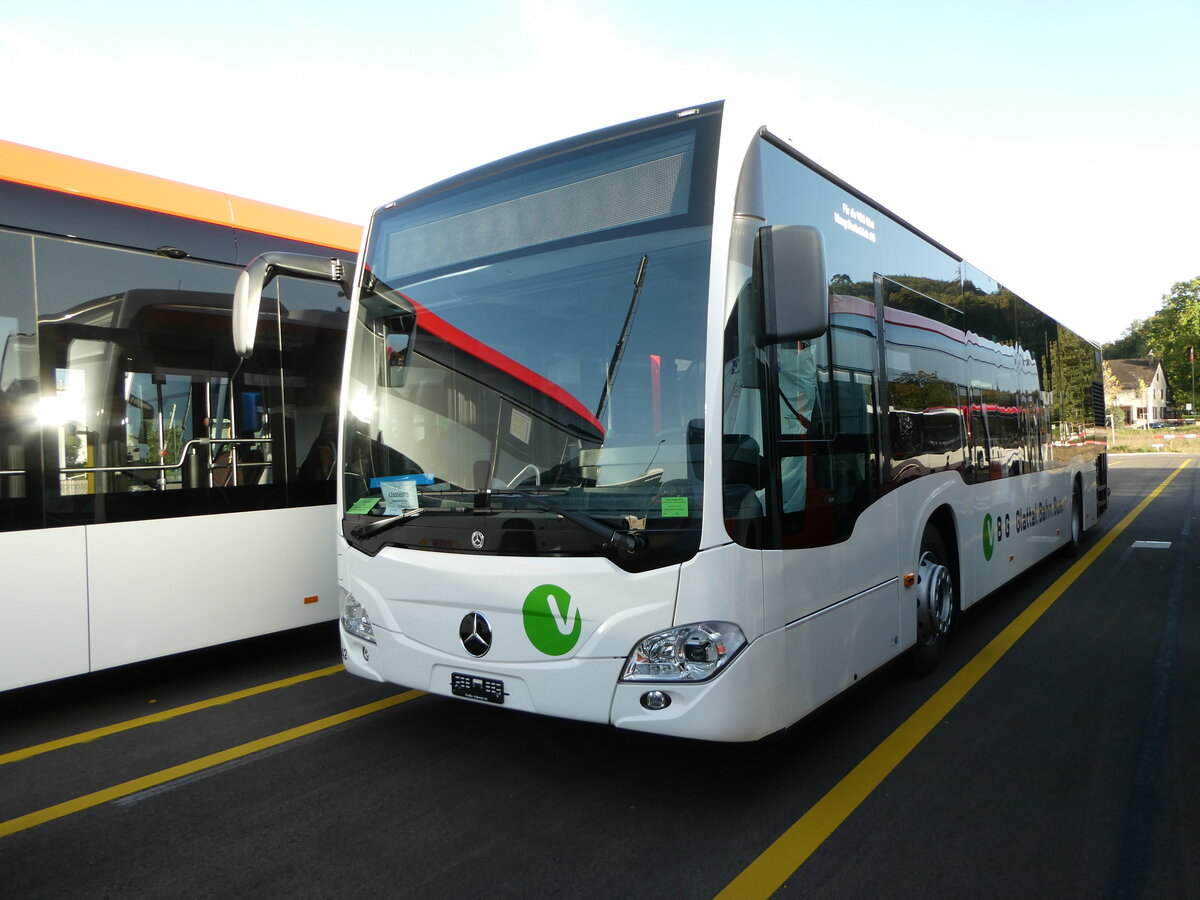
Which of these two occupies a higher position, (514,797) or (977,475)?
(977,475)

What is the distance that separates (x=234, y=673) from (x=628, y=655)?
4.07m

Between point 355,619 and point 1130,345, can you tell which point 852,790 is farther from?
point 1130,345

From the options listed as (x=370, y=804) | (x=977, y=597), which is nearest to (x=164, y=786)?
(x=370, y=804)

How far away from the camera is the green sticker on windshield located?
131 inches

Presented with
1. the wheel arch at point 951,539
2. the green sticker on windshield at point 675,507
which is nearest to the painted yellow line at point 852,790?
the wheel arch at point 951,539

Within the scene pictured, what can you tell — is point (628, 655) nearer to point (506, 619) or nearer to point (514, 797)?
point (506, 619)

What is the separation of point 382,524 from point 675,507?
154cm

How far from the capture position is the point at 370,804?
3816mm

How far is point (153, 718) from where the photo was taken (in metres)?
5.28

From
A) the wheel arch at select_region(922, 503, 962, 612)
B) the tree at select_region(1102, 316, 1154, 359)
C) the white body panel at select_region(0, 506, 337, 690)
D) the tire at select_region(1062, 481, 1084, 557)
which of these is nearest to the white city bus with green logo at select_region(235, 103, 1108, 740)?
the wheel arch at select_region(922, 503, 962, 612)

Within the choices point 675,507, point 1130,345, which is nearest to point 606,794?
point 675,507

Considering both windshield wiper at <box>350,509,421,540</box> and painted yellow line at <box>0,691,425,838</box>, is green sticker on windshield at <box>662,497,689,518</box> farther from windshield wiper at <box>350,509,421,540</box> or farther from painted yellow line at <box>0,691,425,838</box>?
painted yellow line at <box>0,691,425,838</box>

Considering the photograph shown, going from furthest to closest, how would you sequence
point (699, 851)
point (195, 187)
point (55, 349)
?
point (195, 187) → point (55, 349) → point (699, 851)

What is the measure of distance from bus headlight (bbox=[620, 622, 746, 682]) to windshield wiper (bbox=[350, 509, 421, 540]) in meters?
1.30
